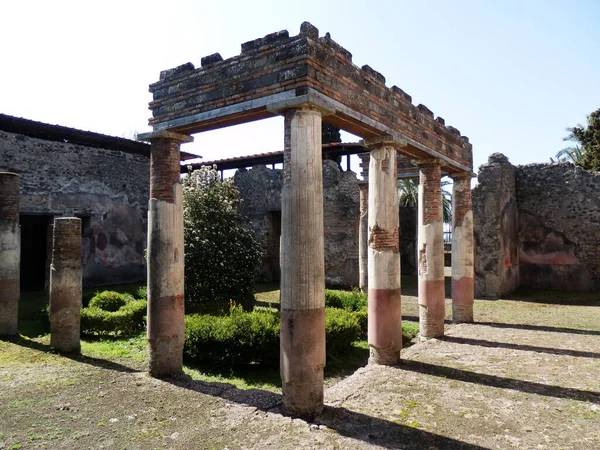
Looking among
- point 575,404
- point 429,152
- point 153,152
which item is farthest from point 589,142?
point 153,152

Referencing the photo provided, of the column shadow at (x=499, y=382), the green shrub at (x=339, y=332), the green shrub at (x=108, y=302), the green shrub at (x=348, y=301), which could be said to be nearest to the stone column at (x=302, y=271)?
the column shadow at (x=499, y=382)

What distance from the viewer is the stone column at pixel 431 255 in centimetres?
868

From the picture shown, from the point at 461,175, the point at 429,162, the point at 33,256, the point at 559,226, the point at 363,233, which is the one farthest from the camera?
the point at 33,256

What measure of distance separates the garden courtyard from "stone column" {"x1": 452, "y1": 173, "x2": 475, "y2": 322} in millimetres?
1875

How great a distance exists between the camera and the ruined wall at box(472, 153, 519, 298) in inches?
559

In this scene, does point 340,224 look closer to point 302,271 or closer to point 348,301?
point 348,301

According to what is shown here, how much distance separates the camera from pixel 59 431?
4.50 meters

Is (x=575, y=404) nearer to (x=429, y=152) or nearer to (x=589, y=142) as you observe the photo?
(x=429, y=152)

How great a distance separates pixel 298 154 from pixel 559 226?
45.5 ft

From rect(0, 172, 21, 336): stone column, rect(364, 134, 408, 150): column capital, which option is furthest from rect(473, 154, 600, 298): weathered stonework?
rect(0, 172, 21, 336): stone column

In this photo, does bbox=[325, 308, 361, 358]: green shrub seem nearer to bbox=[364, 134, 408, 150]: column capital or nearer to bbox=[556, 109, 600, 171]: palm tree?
bbox=[364, 134, 408, 150]: column capital

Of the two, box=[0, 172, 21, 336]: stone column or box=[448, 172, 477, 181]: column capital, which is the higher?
box=[448, 172, 477, 181]: column capital

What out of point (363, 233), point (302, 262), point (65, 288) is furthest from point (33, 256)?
point (302, 262)

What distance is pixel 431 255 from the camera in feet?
28.8
